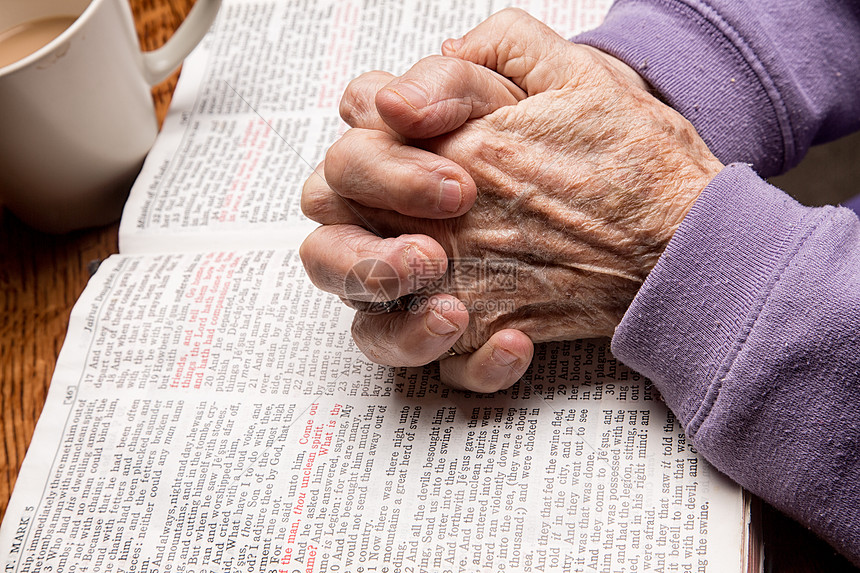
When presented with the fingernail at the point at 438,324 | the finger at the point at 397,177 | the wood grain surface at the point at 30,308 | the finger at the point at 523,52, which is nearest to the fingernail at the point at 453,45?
the finger at the point at 523,52

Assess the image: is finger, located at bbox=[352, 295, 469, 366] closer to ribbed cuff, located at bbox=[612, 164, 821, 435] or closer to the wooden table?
ribbed cuff, located at bbox=[612, 164, 821, 435]

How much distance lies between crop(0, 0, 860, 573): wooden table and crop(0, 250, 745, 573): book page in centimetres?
Result: 5

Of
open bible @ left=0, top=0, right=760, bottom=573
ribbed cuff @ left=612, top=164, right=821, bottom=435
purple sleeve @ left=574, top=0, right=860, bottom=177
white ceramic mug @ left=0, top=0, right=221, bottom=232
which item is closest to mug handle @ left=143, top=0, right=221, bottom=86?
white ceramic mug @ left=0, top=0, right=221, bottom=232

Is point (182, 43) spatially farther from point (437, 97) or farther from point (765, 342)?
point (765, 342)

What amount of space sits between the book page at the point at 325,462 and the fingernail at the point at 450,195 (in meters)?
0.14

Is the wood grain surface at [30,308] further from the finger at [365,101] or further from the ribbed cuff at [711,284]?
the ribbed cuff at [711,284]

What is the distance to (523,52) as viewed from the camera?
1.72ft

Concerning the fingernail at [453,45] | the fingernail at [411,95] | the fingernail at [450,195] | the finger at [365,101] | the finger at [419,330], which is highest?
the fingernail at [411,95]

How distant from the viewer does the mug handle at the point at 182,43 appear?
2.34ft

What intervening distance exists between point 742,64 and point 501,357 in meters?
0.31

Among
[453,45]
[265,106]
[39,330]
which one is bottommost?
[39,330]

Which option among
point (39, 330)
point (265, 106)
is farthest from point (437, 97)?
point (39, 330)

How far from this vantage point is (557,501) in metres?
0.46

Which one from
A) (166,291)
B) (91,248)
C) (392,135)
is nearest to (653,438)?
(392,135)
